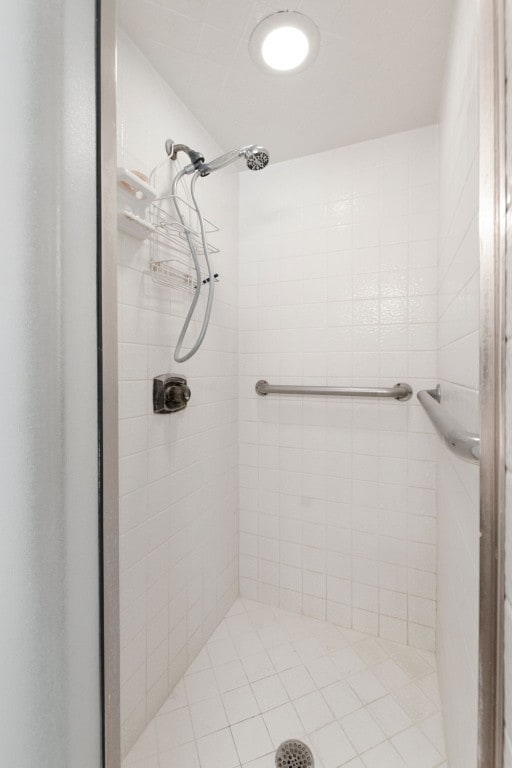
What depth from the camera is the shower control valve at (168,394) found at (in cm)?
101

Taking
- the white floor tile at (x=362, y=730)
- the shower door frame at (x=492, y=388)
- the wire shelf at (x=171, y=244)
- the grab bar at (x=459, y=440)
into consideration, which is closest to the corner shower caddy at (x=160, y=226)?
the wire shelf at (x=171, y=244)

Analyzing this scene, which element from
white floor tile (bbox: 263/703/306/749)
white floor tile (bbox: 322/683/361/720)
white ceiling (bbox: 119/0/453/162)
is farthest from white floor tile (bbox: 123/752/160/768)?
white ceiling (bbox: 119/0/453/162)

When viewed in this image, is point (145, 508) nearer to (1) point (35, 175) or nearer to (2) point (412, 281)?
(1) point (35, 175)

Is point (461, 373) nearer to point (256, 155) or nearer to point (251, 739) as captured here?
A: point (256, 155)

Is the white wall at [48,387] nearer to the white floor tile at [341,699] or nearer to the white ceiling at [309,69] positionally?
the white ceiling at [309,69]

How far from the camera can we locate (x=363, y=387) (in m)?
1.32

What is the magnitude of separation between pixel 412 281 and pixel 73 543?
4.42 ft

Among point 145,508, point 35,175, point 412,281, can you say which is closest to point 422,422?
point 412,281

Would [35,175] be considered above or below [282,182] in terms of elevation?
below

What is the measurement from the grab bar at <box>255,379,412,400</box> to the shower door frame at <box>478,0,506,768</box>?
0.92m

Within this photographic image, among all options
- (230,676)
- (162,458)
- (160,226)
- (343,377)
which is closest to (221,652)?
(230,676)

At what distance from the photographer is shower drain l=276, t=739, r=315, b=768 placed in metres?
0.87

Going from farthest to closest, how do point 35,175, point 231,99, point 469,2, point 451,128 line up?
point 231,99 → point 451,128 → point 469,2 → point 35,175

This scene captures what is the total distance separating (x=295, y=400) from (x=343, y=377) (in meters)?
0.23
